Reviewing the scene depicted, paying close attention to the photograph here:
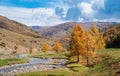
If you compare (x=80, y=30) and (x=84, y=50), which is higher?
(x=80, y=30)

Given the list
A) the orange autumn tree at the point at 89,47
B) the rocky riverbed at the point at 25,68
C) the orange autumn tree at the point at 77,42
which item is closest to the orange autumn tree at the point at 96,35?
the rocky riverbed at the point at 25,68

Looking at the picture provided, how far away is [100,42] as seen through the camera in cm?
15975

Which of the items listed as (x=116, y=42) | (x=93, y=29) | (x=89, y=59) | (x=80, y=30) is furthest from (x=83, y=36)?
(x=116, y=42)

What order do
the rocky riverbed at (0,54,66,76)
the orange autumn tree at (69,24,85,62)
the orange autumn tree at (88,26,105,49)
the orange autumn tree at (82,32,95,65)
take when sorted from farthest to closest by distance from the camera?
1. the orange autumn tree at (88,26,105,49)
2. the orange autumn tree at (69,24,85,62)
3. the orange autumn tree at (82,32,95,65)
4. the rocky riverbed at (0,54,66,76)

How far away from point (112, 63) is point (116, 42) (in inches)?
5869

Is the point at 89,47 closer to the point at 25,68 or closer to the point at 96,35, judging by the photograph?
the point at 25,68

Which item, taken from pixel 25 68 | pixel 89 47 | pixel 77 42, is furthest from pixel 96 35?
pixel 25 68

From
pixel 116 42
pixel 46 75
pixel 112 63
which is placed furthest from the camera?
pixel 116 42

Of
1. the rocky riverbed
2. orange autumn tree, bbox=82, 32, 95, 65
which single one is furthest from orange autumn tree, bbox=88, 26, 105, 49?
orange autumn tree, bbox=82, 32, 95, 65

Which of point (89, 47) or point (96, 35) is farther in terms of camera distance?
point (96, 35)

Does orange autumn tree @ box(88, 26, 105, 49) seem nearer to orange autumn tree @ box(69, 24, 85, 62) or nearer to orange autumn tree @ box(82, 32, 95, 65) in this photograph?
orange autumn tree @ box(69, 24, 85, 62)

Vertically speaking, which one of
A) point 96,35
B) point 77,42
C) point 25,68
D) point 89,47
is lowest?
point 25,68

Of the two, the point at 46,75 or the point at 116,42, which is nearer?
the point at 46,75

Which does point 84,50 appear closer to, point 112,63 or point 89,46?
point 89,46
